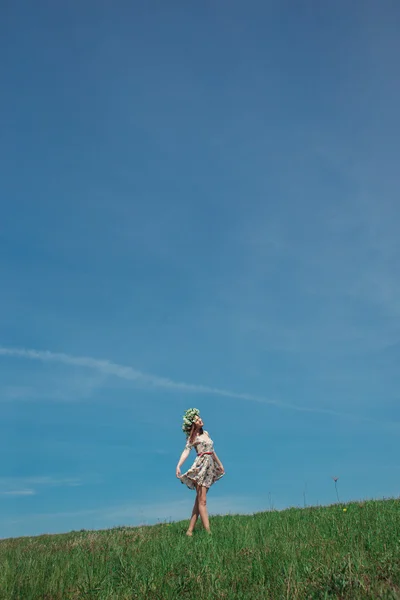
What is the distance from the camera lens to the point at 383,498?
1669 centimetres

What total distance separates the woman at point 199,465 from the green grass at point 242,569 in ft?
7.29

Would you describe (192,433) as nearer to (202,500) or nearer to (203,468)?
(203,468)

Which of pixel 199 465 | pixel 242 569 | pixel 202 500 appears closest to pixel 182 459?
pixel 199 465

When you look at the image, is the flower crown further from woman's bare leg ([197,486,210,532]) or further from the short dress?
woman's bare leg ([197,486,210,532])

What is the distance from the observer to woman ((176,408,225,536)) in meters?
13.1

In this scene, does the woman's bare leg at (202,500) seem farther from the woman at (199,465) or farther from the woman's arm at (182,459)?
the woman's arm at (182,459)

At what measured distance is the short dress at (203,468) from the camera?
13.1 m

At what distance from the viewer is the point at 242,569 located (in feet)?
25.3

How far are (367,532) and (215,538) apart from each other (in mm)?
3314

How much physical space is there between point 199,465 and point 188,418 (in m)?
1.18

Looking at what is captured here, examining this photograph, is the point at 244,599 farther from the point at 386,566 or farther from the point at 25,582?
the point at 25,582

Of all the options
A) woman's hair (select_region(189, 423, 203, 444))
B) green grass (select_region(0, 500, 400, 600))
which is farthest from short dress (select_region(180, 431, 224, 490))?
green grass (select_region(0, 500, 400, 600))

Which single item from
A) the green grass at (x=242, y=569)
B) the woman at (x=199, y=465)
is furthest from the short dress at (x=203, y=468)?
the green grass at (x=242, y=569)

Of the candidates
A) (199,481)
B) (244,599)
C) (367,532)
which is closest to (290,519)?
(199,481)
